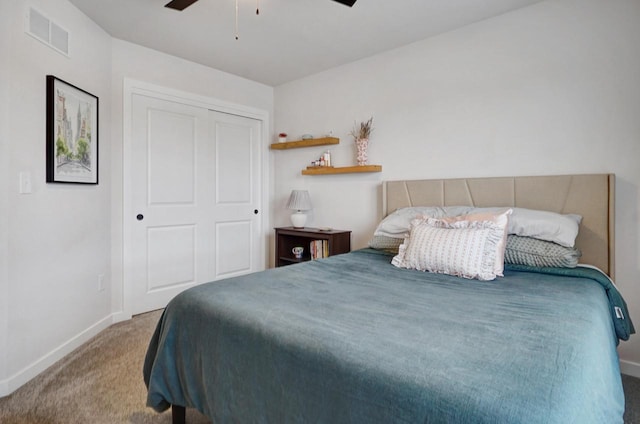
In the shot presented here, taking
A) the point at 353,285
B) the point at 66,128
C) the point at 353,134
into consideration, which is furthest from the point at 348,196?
the point at 66,128

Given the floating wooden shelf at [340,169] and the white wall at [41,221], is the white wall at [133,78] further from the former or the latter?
the floating wooden shelf at [340,169]

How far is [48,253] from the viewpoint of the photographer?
7.48 feet

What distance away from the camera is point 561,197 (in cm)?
230

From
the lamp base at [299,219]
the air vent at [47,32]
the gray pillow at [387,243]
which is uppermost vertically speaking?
the air vent at [47,32]

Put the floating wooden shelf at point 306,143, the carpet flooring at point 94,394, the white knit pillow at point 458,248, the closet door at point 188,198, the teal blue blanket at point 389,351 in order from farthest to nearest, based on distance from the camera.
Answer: the floating wooden shelf at point 306,143 → the closet door at point 188,198 → the white knit pillow at point 458,248 → the carpet flooring at point 94,394 → the teal blue blanket at point 389,351

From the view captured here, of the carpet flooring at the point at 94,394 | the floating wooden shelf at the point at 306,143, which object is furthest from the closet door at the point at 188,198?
the carpet flooring at the point at 94,394

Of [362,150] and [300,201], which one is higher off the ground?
[362,150]

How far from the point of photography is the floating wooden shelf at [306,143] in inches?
141

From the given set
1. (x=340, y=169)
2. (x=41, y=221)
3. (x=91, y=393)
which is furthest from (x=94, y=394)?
(x=340, y=169)

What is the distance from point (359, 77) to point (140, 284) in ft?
9.33

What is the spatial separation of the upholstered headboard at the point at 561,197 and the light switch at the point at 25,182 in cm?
273

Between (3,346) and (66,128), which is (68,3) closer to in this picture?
(66,128)

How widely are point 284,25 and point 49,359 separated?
2.85 meters

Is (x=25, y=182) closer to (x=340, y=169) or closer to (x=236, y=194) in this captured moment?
(x=236, y=194)
